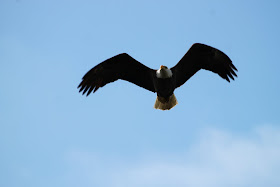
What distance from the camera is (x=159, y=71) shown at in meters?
10.5

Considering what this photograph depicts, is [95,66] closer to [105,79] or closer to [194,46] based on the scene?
[105,79]

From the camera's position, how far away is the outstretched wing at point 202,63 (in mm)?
10531

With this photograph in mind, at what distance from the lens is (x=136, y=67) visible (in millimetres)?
10750

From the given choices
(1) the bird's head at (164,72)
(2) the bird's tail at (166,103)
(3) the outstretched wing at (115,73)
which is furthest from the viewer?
(2) the bird's tail at (166,103)

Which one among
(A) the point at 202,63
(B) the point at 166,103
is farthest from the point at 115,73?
(A) the point at 202,63

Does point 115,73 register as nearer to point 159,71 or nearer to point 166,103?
point 159,71

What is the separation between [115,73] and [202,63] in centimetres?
213

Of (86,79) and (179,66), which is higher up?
(179,66)

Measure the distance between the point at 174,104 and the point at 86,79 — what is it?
2.28 m

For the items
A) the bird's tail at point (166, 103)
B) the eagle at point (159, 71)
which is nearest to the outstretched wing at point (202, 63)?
the eagle at point (159, 71)

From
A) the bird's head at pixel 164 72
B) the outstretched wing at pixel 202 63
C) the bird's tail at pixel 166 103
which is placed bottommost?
the bird's tail at pixel 166 103

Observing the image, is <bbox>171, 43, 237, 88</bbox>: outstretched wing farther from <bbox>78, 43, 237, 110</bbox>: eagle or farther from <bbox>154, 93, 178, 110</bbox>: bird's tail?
<bbox>154, 93, 178, 110</bbox>: bird's tail

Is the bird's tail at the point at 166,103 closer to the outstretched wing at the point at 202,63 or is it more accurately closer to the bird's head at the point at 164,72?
the outstretched wing at the point at 202,63

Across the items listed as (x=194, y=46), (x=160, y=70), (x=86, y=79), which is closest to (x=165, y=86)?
(x=160, y=70)
